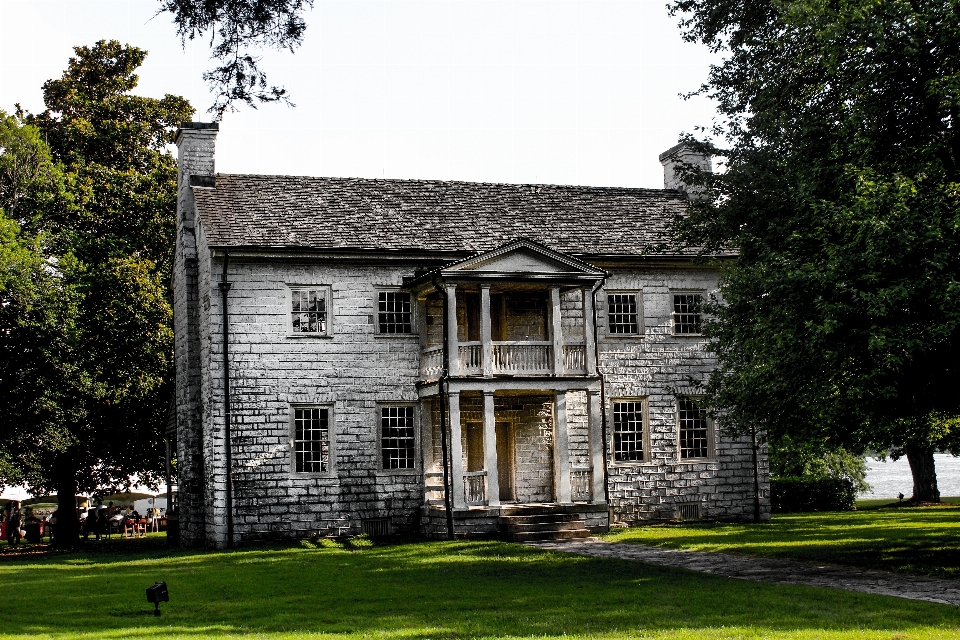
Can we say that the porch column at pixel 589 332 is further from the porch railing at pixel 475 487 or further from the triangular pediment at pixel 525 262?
the porch railing at pixel 475 487

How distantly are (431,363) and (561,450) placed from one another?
3845 mm

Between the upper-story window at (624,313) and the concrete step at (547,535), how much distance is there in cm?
586

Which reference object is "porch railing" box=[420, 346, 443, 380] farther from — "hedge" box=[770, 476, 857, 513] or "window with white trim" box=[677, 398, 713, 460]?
"hedge" box=[770, 476, 857, 513]

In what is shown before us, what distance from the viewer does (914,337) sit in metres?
16.0

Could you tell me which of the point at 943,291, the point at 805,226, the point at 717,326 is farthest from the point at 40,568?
the point at 943,291

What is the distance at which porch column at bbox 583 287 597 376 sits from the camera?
27.4 metres

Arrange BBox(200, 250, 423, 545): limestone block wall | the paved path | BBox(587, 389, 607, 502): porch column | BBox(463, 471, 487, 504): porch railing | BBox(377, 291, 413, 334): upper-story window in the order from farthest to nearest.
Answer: BBox(377, 291, 413, 334): upper-story window, BBox(587, 389, 607, 502): porch column, BBox(200, 250, 423, 545): limestone block wall, BBox(463, 471, 487, 504): porch railing, the paved path

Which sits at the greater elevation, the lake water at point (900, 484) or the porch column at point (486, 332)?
the porch column at point (486, 332)

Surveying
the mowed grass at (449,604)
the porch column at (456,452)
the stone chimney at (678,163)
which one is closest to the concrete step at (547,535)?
the porch column at (456,452)

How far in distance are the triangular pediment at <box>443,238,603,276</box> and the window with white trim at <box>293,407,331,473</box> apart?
5.11 metres

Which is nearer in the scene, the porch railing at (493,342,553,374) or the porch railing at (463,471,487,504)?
the porch railing at (463,471,487,504)

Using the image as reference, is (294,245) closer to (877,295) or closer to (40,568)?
(40,568)

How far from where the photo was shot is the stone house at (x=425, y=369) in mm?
26750

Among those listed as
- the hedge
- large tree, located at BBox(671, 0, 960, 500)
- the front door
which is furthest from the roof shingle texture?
the hedge
